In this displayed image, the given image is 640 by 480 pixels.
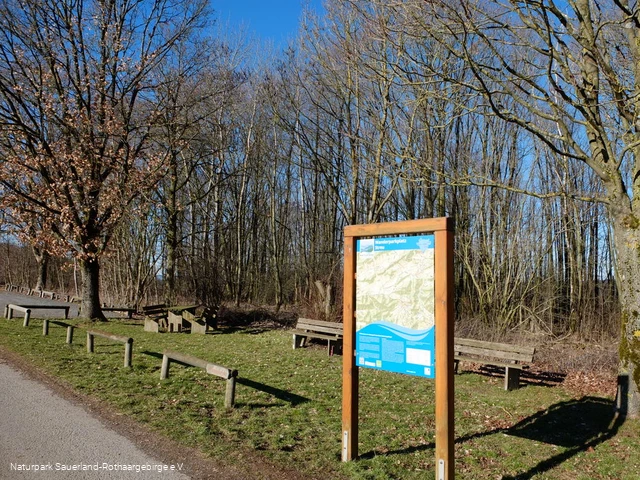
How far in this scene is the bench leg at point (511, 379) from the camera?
29.9 feet

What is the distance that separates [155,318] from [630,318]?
1330cm

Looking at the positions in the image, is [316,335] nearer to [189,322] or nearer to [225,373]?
[189,322]

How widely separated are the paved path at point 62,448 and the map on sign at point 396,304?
2.10m

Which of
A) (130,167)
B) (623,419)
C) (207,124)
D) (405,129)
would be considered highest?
(207,124)

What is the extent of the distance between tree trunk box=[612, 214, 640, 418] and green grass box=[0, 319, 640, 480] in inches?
12.6

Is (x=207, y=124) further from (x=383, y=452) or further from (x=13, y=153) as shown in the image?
(x=383, y=452)

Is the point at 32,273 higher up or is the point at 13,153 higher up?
the point at 13,153

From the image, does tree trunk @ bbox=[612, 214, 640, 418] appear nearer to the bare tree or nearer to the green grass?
the green grass

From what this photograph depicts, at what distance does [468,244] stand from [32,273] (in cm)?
4348

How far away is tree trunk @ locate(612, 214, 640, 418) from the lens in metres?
6.94

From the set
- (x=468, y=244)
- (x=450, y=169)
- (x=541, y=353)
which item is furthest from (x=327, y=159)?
(x=541, y=353)

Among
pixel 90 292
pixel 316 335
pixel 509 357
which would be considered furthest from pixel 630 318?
pixel 90 292

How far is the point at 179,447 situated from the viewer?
212 inches

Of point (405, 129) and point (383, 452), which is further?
point (405, 129)
